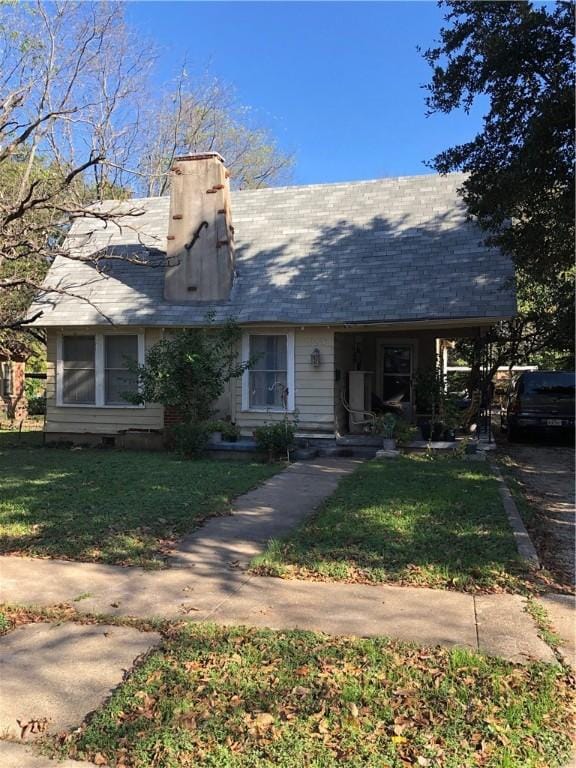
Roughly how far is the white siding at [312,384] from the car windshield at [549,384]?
225 inches

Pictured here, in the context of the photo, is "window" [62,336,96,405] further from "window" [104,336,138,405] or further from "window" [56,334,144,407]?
"window" [104,336,138,405]

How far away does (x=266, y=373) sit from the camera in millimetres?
13219

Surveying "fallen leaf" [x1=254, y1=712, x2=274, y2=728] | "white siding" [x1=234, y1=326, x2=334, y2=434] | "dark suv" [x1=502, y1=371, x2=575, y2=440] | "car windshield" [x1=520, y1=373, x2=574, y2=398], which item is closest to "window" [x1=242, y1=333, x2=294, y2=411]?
"white siding" [x1=234, y1=326, x2=334, y2=434]

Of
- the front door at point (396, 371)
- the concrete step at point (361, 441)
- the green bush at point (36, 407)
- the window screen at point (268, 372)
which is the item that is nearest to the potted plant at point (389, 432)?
the concrete step at point (361, 441)

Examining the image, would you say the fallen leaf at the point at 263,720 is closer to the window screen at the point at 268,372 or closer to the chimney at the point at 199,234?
the window screen at the point at 268,372

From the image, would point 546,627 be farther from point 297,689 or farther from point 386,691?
point 297,689

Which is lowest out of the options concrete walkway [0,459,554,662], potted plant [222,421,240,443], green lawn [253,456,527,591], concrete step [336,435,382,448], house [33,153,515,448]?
concrete walkway [0,459,554,662]

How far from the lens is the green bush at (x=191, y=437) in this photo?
1149cm

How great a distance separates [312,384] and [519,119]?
6.11m

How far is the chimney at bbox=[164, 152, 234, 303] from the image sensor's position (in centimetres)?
1364

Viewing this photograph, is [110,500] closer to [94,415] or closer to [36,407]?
[94,415]

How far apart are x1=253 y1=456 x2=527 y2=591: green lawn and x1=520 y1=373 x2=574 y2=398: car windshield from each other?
7749 millimetres

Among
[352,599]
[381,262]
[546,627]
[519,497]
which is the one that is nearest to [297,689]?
[352,599]

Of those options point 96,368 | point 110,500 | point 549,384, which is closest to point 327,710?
point 110,500
